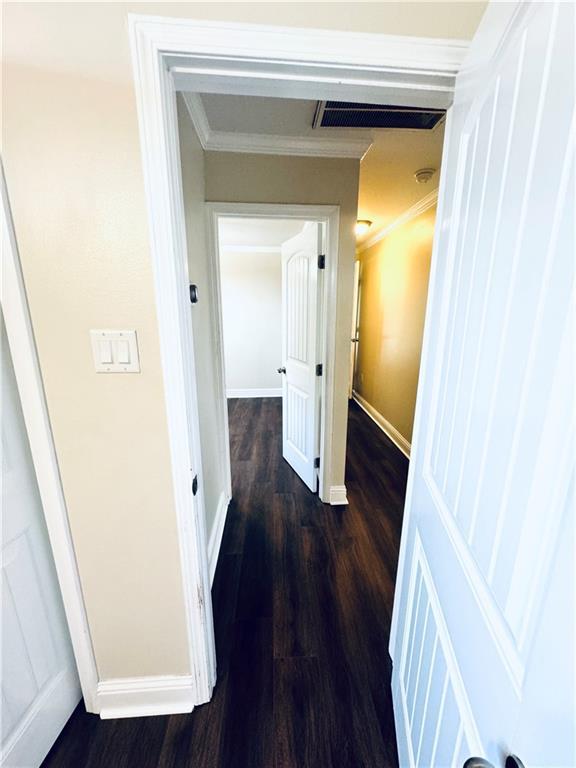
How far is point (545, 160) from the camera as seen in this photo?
44 cm

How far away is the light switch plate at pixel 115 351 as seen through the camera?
884 mm

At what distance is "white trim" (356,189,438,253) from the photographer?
262cm

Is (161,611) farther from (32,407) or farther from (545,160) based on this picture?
(545,160)

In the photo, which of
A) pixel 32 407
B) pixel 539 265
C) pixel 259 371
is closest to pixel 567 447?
pixel 539 265

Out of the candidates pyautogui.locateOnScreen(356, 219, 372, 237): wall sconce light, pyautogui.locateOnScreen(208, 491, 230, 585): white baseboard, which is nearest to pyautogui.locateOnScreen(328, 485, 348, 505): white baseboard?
pyautogui.locateOnScreen(208, 491, 230, 585): white baseboard

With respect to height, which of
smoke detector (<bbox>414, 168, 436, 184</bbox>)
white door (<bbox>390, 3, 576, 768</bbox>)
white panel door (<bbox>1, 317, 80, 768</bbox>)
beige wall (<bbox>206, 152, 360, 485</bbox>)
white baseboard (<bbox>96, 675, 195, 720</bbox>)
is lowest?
white baseboard (<bbox>96, 675, 195, 720</bbox>)

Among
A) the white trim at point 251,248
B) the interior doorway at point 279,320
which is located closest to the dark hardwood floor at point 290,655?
the interior doorway at point 279,320

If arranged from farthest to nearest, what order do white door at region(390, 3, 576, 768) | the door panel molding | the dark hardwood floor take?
1. the dark hardwood floor
2. the door panel molding
3. white door at region(390, 3, 576, 768)

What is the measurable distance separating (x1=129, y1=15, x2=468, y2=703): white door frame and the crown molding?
39.8 inches

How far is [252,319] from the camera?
477 cm

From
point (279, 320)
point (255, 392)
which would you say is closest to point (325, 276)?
point (279, 320)

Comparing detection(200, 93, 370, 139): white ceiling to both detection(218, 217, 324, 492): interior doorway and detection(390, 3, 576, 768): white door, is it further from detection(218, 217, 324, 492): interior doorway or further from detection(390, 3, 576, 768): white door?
detection(390, 3, 576, 768): white door

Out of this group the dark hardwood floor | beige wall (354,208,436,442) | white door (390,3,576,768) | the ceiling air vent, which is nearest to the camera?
white door (390,3,576,768)

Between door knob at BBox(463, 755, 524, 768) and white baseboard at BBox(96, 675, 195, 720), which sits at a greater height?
door knob at BBox(463, 755, 524, 768)
